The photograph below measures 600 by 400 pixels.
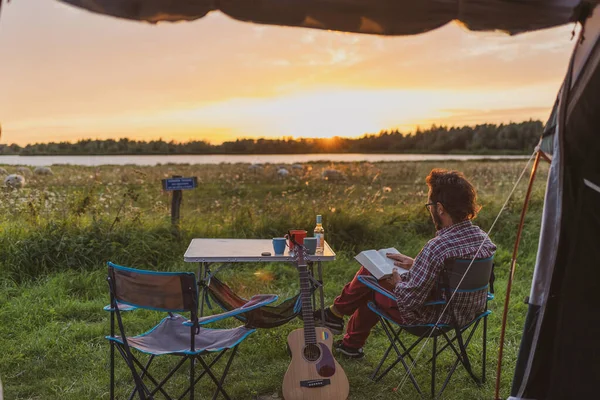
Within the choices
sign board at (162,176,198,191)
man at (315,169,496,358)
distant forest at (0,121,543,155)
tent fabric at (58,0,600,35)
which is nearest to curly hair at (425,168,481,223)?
man at (315,169,496,358)

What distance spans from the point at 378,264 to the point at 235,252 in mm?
981

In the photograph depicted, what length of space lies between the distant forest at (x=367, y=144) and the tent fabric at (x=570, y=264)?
1886 centimetres

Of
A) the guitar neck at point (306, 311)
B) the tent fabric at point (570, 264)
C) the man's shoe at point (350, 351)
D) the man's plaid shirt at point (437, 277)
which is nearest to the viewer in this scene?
the tent fabric at point (570, 264)

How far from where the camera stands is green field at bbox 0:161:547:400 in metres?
3.62

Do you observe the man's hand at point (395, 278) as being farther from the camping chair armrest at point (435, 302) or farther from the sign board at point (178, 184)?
the sign board at point (178, 184)

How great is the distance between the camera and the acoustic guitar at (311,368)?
3.21 meters

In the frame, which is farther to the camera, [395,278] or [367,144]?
[367,144]

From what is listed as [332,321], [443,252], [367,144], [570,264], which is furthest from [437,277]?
[367,144]

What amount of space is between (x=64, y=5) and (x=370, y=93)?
15.4 ft

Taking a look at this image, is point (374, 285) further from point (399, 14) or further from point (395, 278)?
point (399, 14)

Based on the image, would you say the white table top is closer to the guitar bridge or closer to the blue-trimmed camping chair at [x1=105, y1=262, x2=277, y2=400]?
the blue-trimmed camping chair at [x1=105, y1=262, x2=277, y2=400]

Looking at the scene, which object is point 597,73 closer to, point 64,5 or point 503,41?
point 503,41

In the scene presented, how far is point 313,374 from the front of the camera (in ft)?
10.6

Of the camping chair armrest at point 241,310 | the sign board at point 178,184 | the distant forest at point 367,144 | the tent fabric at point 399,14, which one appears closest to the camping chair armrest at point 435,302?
the camping chair armrest at point 241,310
